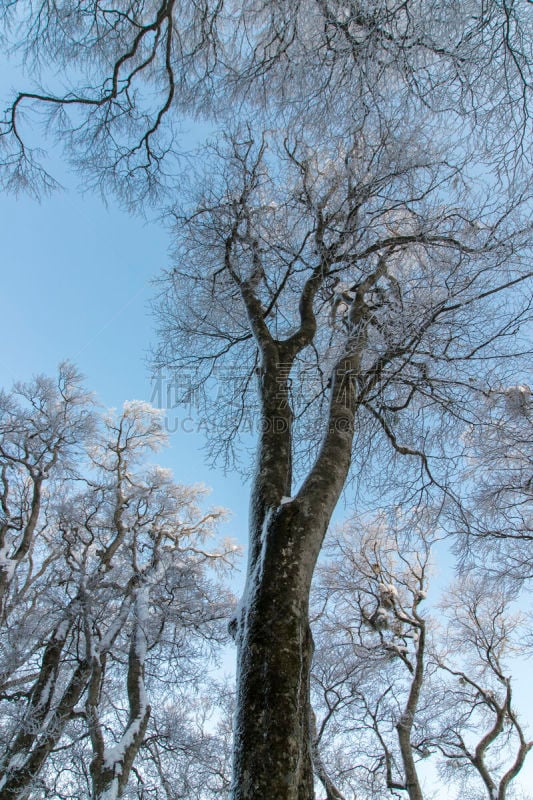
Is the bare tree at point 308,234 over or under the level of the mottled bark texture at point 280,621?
over

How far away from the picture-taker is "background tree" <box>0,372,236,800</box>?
7270 mm

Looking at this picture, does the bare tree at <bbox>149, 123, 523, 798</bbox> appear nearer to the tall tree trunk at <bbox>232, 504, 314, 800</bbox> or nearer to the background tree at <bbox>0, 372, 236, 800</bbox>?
the tall tree trunk at <bbox>232, 504, 314, 800</bbox>

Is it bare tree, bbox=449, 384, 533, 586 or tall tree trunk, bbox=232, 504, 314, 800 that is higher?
bare tree, bbox=449, 384, 533, 586

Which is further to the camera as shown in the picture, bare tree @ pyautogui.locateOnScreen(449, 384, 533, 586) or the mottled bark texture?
bare tree @ pyautogui.locateOnScreen(449, 384, 533, 586)

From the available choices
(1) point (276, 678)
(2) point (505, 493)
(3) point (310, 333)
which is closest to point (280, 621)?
(1) point (276, 678)

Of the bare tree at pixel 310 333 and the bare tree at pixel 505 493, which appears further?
the bare tree at pixel 505 493

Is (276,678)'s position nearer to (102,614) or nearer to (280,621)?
(280,621)

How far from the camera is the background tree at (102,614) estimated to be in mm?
7270

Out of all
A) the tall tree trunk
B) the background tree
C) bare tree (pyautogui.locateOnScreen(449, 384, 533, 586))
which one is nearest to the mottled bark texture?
the tall tree trunk

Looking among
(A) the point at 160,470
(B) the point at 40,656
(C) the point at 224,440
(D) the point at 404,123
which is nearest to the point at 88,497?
(A) the point at 160,470

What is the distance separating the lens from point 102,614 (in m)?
9.20

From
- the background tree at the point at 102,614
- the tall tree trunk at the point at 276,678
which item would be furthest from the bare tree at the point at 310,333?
the background tree at the point at 102,614

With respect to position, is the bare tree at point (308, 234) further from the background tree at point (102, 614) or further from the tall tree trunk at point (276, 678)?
the background tree at point (102, 614)

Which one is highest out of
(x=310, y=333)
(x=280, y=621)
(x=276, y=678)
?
(x=310, y=333)
